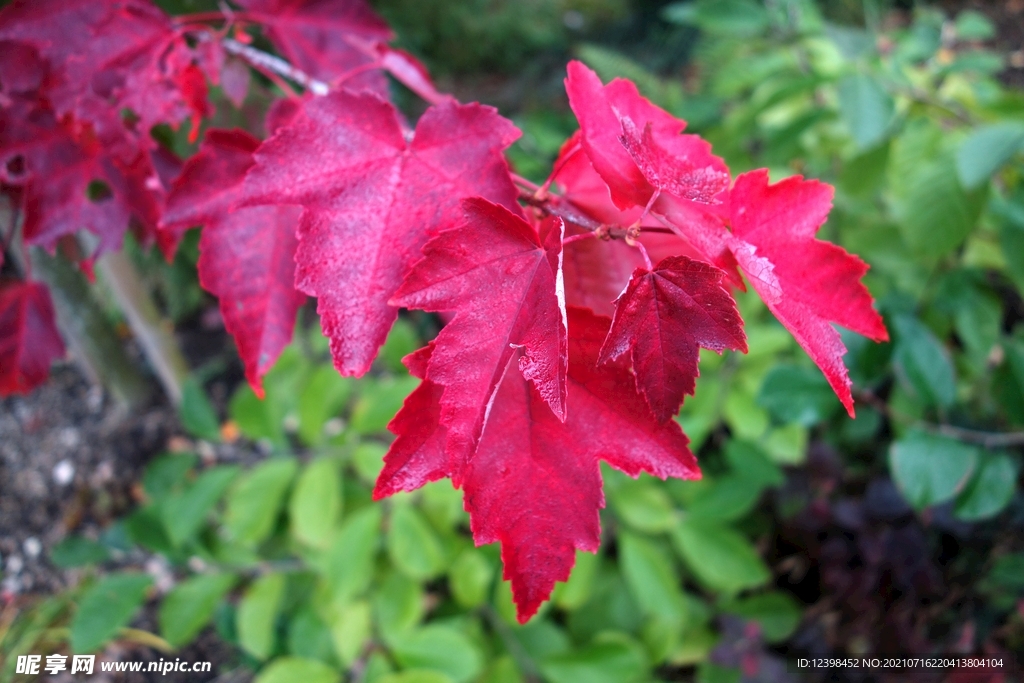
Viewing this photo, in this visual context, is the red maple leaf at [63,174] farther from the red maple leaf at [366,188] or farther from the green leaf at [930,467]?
the green leaf at [930,467]

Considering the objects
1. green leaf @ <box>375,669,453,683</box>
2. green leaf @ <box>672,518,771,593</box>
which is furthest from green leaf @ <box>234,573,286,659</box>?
green leaf @ <box>672,518,771,593</box>

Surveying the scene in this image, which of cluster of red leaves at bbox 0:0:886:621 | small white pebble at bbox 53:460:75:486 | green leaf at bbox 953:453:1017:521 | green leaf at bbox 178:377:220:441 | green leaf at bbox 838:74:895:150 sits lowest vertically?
small white pebble at bbox 53:460:75:486

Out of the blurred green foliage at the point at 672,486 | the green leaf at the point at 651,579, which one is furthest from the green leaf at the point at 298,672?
the green leaf at the point at 651,579

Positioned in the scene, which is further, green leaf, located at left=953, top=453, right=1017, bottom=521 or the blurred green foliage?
the blurred green foliage

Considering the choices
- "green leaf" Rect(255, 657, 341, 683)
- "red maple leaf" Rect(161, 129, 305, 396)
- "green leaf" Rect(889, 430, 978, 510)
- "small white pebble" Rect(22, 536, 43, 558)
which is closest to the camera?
"red maple leaf" Rect(161, 129, 305, 396)

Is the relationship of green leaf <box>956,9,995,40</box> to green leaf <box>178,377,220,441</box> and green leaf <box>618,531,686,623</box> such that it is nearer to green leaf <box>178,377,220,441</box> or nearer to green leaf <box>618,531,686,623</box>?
green leaf <box>618,531,686,623</box>

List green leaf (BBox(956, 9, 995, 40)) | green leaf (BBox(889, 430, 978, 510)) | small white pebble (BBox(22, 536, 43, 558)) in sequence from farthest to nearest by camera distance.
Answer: small white pebble (BBox(22, 536, 43, 558)) < green leaf (BBox(956, 9, 995, 40)) < green leaf (BBox(889, 430, 978, 510))
